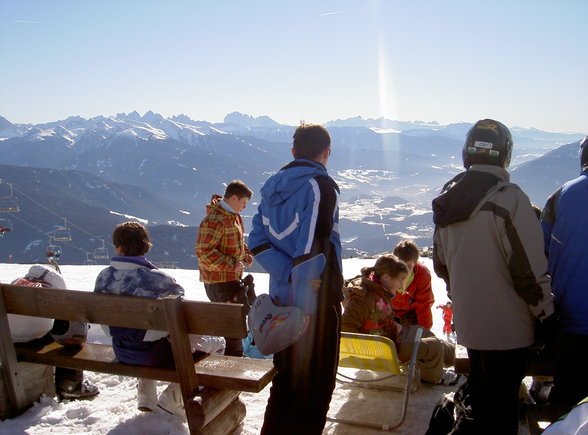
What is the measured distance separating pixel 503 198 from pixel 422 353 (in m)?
2.12

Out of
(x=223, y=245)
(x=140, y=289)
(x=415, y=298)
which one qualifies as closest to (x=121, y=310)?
(x=140, y=289)

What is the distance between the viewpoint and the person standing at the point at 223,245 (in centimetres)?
555

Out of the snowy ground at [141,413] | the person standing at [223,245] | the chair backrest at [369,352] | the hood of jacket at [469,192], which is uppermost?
the hood of jacket at [469,192]

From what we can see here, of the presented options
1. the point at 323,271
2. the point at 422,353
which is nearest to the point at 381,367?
the point at 422,353

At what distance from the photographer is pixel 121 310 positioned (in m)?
3.32

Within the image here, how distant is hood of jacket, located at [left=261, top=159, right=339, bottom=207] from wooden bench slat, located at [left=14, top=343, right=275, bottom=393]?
3.81ft

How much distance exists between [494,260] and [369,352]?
1.58 meters

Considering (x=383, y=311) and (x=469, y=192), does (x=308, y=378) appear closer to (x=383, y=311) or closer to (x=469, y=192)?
(x=469, y=192)

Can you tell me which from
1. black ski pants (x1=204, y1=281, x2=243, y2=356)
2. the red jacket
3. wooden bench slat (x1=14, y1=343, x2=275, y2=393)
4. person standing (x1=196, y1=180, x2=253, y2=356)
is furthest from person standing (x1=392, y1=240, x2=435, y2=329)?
wooden bench slat (x1=14, y1=343, x2=275, y2=393)

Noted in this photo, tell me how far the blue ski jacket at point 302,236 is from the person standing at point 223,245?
8.31ft

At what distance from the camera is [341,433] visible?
12.7ft

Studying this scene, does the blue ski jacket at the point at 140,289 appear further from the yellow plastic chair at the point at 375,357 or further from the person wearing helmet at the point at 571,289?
the person wearing helmet at the point at 571,289

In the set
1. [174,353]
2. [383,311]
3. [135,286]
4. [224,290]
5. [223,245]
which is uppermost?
[135,286]

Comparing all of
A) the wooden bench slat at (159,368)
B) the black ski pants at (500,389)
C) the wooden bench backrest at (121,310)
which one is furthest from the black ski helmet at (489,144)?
the wooden bench slat at (159,368)
